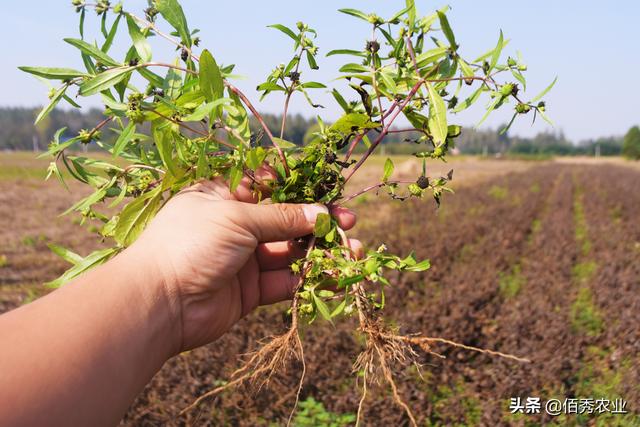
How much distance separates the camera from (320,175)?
1672 millimetres

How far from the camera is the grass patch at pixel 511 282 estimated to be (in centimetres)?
534

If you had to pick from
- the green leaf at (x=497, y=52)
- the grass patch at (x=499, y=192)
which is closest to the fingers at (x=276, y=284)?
the green leaf at (x=497, y=52)

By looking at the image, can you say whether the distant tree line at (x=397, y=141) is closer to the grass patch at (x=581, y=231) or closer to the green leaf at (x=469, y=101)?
the grass patch at (x=581, y=231)

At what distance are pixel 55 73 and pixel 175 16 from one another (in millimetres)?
405

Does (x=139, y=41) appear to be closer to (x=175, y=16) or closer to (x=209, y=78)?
(x=175, y=16)

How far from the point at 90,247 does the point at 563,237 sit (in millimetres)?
7957

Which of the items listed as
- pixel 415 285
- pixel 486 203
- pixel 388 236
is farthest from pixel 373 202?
pixel 415 285

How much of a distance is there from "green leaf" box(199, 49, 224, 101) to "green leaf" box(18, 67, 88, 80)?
44cm

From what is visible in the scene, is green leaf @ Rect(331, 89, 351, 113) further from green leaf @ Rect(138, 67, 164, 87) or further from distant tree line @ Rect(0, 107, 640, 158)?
distant tree line @ Rect(0, 107, 640, 158)

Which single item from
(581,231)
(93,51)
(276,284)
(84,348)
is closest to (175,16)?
(93,51)

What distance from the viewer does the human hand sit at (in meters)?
1.52

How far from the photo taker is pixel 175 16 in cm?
150

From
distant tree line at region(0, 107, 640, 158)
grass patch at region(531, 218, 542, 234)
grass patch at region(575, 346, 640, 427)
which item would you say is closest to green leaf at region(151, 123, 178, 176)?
grass patch at region(575, 346, 640, 427)

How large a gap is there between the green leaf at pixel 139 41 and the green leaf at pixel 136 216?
422 millimetres
